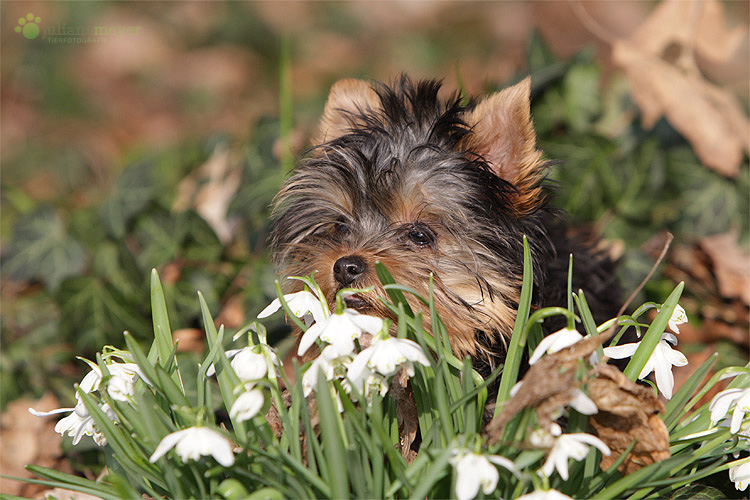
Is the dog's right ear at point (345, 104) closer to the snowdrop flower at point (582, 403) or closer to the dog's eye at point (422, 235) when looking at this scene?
the dog's eye at point (422, 235)

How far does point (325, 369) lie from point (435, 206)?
2.98 ft

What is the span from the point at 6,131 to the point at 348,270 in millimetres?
6767

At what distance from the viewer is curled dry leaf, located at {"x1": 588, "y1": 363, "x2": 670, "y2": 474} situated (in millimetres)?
1781

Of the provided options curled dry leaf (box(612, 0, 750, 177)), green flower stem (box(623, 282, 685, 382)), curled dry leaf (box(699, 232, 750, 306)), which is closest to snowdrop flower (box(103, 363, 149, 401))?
green flower stem (box(623, 282, 685, 382))

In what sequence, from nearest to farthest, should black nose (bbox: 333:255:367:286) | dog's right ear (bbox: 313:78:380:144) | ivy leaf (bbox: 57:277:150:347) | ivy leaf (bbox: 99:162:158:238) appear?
black nose (bbox: 333:255:367:286)
dog's right ear (bbox: 313:78:380:144)
ivy leaf (bbox: 57:277:150:347)
ivy leaf (bbox: 99:162:158:238)

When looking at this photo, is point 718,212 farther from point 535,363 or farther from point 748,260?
point 535,363

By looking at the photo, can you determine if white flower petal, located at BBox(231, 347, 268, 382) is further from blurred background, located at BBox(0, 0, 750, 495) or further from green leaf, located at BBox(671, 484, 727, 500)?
blurred background, located at BBox(0, 0, 750, 495)

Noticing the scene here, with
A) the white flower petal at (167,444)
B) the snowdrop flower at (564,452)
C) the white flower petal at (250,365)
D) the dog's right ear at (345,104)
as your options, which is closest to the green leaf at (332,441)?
the white flower petal at (250,365)

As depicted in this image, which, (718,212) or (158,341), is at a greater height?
(158,341)

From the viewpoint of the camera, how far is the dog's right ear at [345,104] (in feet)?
9.71


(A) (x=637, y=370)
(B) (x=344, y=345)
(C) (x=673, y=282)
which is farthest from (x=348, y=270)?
(C) (x=673, y=282)

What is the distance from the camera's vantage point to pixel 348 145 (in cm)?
271

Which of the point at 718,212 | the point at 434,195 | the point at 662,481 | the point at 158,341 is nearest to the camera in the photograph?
the point at 662,481

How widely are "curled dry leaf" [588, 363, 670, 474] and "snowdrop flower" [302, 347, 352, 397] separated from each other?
62 centimetres
